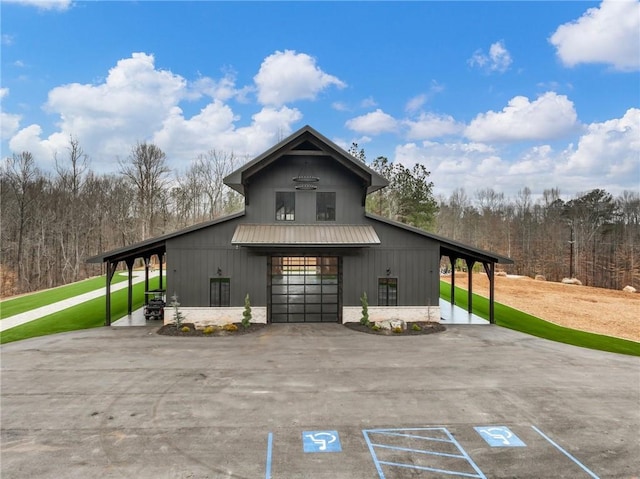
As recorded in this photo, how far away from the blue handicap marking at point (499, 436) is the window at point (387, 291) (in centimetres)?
934

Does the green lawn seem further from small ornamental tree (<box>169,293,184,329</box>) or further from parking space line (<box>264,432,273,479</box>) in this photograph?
parking space line (<box>264,432,273,479</box>)

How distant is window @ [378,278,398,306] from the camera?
54.4 ft

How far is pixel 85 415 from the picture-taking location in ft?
25.1

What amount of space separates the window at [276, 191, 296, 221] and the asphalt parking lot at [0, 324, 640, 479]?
6.08 meters

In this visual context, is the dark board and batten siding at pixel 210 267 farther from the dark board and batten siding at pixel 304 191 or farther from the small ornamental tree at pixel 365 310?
the small ornamental tree at pixel 365 310

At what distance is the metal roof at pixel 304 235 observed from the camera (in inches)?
603

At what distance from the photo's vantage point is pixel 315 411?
791cm

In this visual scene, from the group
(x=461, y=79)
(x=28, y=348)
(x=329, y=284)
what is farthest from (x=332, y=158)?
(x=461, y=79)

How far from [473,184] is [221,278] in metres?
63.5

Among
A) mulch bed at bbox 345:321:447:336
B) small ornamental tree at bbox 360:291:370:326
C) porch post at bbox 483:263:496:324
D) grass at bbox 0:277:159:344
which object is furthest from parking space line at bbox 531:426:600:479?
grass at bbox 0:277:159:344

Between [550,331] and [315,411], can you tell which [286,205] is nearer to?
[315,411]

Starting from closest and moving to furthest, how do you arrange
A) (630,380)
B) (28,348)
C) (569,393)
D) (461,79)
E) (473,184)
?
(569,393), (630,380), (28,348), (461,79), (473,184)

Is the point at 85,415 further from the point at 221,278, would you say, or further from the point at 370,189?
the point at 370,189

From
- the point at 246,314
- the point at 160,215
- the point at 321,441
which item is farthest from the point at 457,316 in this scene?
the point at 160,215
